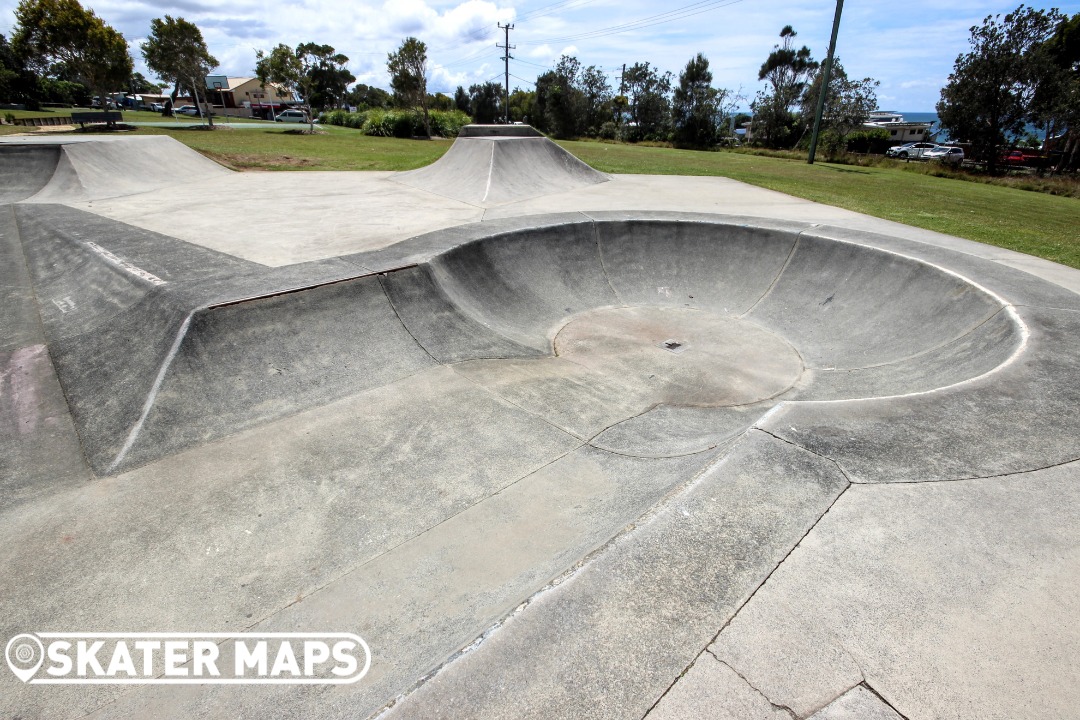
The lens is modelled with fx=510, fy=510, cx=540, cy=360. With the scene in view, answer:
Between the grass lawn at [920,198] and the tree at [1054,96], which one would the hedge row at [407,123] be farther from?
the tree at [1054,96]

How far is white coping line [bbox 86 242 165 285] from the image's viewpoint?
658cm

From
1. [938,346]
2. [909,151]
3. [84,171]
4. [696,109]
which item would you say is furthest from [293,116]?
[938,346]

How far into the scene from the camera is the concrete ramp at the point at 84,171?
531 inches

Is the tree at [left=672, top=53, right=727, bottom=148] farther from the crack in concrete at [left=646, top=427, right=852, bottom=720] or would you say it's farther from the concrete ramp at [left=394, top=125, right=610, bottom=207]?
the crack in concrete at [left=646, top=427, right=852, bottom=720]

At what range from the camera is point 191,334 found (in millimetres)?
5312

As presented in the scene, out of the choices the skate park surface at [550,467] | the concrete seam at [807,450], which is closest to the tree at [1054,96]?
the skate park surface at [550,467]

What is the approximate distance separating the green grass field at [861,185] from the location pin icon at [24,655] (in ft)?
44.8

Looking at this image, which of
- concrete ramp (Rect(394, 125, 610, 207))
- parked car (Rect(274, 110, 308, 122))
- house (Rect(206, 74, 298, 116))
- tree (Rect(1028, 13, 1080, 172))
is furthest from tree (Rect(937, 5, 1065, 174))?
house (Rect(206, 74, 298, 116))

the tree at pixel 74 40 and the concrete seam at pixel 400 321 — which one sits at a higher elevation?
the tree at pixel 74 40

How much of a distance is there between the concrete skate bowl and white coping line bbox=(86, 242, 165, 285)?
0.34 metres

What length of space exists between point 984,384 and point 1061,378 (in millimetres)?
725

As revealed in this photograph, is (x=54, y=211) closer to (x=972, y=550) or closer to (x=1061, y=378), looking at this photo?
(x=972, y=550)

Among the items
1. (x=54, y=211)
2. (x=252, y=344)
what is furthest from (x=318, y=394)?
(x=54, y=211)

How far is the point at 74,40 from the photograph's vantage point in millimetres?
35062
